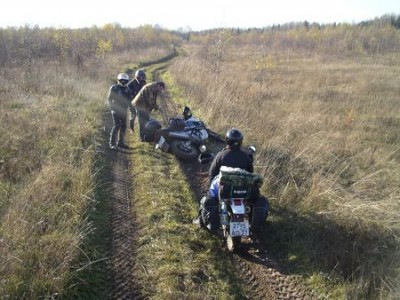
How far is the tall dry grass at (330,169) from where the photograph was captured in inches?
196

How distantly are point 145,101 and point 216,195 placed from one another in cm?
502

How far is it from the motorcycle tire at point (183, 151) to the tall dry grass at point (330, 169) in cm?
163

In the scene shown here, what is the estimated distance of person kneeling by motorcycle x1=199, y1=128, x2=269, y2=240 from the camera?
5.43 meters

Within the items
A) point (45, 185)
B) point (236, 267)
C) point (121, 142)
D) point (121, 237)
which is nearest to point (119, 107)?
point (121, 142)

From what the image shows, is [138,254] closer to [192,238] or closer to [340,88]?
[192,238]

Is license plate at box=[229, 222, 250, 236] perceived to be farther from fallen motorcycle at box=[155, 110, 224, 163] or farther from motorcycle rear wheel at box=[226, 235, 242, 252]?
fallen motorcycle at box=[155, 110, 224, 163]

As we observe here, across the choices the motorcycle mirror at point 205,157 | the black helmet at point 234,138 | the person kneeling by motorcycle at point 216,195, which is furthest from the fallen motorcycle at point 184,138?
the black helmet at point 234,138

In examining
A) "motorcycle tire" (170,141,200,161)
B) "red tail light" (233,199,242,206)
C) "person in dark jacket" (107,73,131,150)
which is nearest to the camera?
"red tail light" (233,199,242,206)

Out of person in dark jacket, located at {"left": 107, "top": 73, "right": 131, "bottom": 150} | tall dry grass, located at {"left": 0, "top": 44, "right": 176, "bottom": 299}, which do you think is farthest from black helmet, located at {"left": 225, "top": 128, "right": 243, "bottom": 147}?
person in dark jacket, located at {"left": 107, "top": 73, "right": 131, "bottom": 150}

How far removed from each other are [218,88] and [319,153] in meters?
7.03

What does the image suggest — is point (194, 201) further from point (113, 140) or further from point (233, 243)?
point (113, 140)

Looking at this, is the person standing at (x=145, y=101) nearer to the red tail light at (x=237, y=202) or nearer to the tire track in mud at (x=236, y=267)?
the tire track in mud at (x=236, y=267)

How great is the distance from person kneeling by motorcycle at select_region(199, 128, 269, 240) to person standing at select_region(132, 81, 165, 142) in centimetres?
465

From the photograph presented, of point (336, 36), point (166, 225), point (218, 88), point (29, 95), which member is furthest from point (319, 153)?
point (336, 36)
